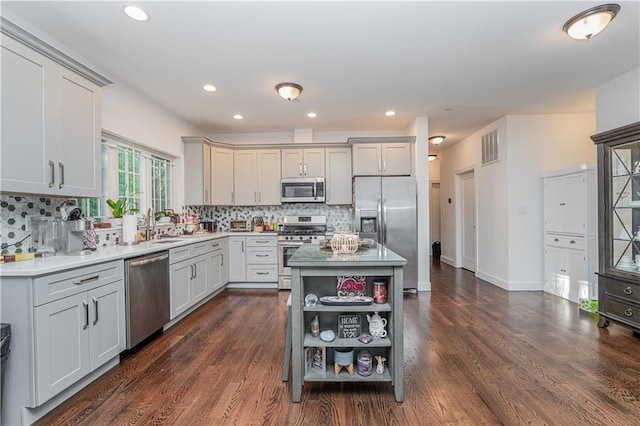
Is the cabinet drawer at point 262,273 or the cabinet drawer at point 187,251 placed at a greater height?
the cabinet drawer at point 187,251

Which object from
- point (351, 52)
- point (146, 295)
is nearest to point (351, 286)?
point (146, 295)

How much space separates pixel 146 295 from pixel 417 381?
2.38 m

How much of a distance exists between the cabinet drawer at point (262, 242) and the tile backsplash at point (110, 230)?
668mm

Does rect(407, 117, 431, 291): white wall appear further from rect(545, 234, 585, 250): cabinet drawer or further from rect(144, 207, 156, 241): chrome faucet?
rect(144, 207, 156, 241): chrome faucet

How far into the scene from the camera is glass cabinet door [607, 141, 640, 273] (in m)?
2.98

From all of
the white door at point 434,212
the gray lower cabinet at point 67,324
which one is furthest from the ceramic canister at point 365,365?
the white door at point 434,212

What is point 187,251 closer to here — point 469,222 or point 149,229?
point 149,229

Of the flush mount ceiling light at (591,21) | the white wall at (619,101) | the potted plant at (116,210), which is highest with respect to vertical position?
the flush mount ceiling light at (591,21)

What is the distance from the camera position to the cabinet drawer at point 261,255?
4922 millimetres

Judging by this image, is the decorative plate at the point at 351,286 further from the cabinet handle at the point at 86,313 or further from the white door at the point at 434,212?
the white door at the point at 434,212

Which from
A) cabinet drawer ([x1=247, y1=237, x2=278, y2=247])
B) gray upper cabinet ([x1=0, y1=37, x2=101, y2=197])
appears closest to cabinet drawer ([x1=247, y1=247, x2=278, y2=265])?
cabinet drawer ([x1=247, y1=237, x2=278, y2=247])

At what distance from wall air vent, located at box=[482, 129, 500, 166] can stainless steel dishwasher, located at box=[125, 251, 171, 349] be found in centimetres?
503

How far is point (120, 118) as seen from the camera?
3340mm

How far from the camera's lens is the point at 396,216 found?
4.61 meters
